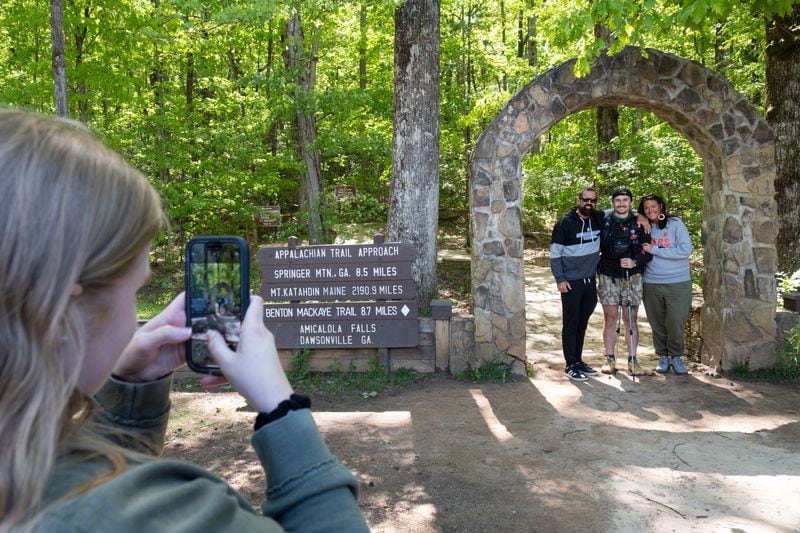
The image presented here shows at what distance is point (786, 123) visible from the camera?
7.25 meters

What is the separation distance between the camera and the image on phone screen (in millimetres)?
1124

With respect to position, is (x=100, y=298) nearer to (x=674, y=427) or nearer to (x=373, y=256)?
(x=674, y=427)

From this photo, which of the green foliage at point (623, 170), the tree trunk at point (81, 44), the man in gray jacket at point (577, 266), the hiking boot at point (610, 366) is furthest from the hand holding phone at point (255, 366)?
the tree trunk at point (81, 44)

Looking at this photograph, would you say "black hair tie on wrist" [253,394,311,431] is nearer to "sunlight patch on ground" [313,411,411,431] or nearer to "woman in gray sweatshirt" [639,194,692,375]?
"sunlight patch on ground" [313,411,411,431]

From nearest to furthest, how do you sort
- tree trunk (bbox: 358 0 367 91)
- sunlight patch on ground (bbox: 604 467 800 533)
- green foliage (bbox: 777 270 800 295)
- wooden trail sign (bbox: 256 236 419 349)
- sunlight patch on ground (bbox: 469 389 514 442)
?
1. sunlight patch on ground (bbox: 604 467 800 533)
2. sunlight patch on ground (bbox: 469 389 514 442)
3. green foliage (bbox: 777 270 800 295)
4. wooden trail sign (bbox: 256 236 419 349)
5. tree trunk (bbox: 358 0 367 91)

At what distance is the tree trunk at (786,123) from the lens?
23.5 feet

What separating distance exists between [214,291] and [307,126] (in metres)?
10.7

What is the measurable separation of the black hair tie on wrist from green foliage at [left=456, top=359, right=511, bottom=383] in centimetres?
562

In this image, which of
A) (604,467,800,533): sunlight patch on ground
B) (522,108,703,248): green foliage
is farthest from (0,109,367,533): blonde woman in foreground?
(522,108,703,248): green foliage

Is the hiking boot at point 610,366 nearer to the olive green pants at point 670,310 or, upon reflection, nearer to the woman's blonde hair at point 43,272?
the olive green pants at point 670,310

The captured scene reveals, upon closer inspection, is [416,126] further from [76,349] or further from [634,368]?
[76,349]

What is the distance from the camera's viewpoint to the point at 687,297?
21.9ft

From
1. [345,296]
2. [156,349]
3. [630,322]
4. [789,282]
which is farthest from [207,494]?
[630,322]

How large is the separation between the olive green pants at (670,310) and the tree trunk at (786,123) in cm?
174
